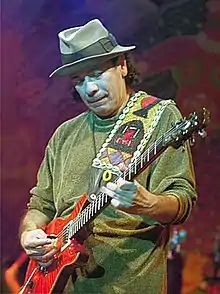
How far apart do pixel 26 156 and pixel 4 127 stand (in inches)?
6.4

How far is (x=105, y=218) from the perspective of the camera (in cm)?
187

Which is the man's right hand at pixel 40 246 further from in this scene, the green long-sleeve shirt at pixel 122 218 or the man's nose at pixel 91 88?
the man's nose at pixel 91 88

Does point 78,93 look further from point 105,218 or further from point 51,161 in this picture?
point 105,218

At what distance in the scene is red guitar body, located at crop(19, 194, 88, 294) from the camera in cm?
185

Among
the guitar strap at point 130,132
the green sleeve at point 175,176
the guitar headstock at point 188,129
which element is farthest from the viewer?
the guitar strap at point 130,132

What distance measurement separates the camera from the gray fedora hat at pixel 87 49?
1914mm

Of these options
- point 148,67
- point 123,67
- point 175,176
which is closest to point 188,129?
point 175,176

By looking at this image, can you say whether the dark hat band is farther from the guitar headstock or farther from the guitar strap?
the guitar headstock

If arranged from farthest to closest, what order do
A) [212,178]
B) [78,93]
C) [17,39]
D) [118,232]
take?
[17,39]
[212,178]
[78,93]
[118,232]

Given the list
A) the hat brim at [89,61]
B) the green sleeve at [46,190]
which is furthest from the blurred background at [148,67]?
the hat brim at [89,61]

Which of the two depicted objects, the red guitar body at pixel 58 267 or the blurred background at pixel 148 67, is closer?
the red guitar body at pixel 58 267

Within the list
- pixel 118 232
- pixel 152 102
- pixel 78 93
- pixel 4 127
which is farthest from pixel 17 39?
pixel 118 232

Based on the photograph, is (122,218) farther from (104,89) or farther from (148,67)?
(148,67)

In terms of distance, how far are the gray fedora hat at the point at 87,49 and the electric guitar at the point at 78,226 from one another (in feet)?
1.10
